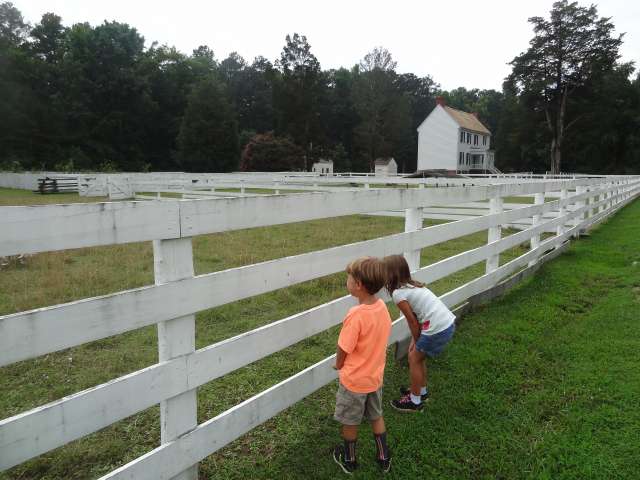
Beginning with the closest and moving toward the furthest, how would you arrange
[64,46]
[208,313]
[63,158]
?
[208,313]
[63,158]
[64,46]

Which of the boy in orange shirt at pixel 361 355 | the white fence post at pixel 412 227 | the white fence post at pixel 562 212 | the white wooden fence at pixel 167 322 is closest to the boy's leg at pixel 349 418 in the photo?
the boy in orange shirt at pixel 361 355

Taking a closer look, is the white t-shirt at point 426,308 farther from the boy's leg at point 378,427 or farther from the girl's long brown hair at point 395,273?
the boy's leg at point 378,427

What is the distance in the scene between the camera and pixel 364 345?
2377 mm

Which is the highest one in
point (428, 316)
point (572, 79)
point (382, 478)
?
point (572, 79)

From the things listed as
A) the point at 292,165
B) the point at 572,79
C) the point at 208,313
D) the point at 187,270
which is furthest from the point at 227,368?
the point at 572,79

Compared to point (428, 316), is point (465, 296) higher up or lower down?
lower down

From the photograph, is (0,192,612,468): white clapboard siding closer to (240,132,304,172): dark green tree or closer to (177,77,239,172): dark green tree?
(240,132,304,172): dark green tree

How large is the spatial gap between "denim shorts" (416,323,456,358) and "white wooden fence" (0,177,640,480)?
0.53 m

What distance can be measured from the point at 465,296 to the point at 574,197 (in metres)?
5.05

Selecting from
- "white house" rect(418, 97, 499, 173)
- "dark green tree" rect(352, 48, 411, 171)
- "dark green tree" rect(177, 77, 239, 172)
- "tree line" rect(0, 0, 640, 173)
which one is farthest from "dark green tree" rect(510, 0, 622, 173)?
"dark green tree" rect(177, 77, 239, 172)

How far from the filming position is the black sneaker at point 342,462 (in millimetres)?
2439

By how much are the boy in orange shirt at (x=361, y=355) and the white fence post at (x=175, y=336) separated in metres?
0.73

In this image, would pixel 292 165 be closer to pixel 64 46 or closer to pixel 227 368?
pixel 64 46

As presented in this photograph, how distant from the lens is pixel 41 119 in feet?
166
